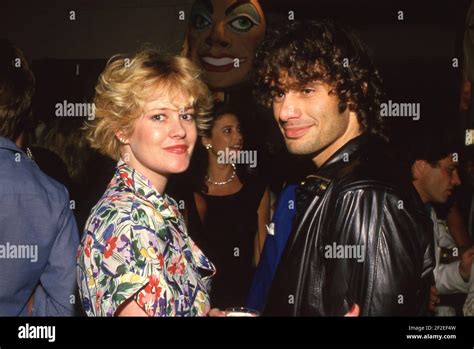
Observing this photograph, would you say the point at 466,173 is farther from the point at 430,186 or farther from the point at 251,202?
the point at 251,202

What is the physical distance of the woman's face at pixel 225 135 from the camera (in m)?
2.50

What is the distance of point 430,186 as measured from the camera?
8.13 ft

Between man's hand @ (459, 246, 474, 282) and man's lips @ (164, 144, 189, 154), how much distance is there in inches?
48.3

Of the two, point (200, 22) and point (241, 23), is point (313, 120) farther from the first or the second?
point (200, 22)

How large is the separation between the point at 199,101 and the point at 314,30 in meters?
0.50

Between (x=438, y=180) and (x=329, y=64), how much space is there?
0.72 metres

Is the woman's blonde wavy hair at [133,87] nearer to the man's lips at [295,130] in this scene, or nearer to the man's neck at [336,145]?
the man's lips at [295,130]

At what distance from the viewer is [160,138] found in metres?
2.01

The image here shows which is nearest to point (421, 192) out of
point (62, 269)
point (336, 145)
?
point (336, 145)

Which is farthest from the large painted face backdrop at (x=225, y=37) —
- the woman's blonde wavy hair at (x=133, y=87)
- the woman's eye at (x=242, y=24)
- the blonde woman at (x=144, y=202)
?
the woman's blonde wavy hair at (x=133, y=87)

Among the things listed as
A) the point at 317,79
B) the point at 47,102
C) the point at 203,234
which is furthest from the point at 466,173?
the point at 47,102

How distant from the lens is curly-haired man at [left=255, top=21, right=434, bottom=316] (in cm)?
191

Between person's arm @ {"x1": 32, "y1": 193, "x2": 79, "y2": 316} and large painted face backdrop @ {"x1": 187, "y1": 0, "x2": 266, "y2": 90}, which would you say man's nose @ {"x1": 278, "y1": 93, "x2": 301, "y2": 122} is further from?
person's arm @ {"x1": 32, "y1": 193, "x2": 79, "y2": 316}

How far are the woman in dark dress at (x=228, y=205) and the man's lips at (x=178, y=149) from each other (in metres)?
0.42
